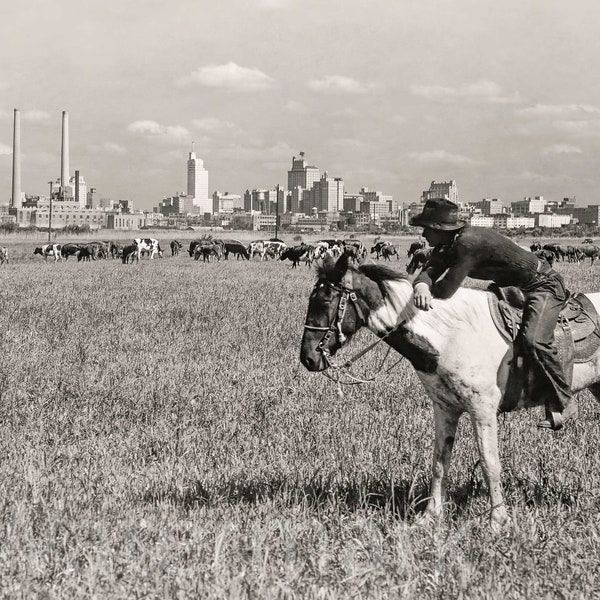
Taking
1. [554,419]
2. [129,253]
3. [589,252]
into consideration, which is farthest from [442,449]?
[589,252]

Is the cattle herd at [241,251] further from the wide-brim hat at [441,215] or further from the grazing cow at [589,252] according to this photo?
the wide-brim hat at [441,215]

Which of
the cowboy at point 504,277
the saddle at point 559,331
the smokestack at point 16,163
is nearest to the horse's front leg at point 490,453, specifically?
the saddle at point 559,331

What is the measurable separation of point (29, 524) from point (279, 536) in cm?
156

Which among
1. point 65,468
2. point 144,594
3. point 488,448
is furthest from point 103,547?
point 488,448

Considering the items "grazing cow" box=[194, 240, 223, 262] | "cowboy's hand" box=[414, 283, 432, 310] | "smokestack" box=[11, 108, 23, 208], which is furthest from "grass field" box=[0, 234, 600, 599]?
"smokestack" box=[11, 108, 23, 208]

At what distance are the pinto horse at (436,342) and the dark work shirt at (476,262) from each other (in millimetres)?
182

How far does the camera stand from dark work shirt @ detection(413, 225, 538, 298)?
5285mm

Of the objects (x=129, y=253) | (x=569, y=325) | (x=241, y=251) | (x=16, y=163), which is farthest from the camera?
(x=16, y=163)

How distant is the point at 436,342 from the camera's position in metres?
5.32

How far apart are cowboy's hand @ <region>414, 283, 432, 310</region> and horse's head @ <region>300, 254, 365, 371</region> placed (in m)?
0.41

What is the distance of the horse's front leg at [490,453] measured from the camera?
17.1ft

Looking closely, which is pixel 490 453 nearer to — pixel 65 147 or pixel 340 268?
pixel 340 268

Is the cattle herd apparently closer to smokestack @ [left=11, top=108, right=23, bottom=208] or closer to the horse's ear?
the horse's ear

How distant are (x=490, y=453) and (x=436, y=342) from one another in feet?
2.72
